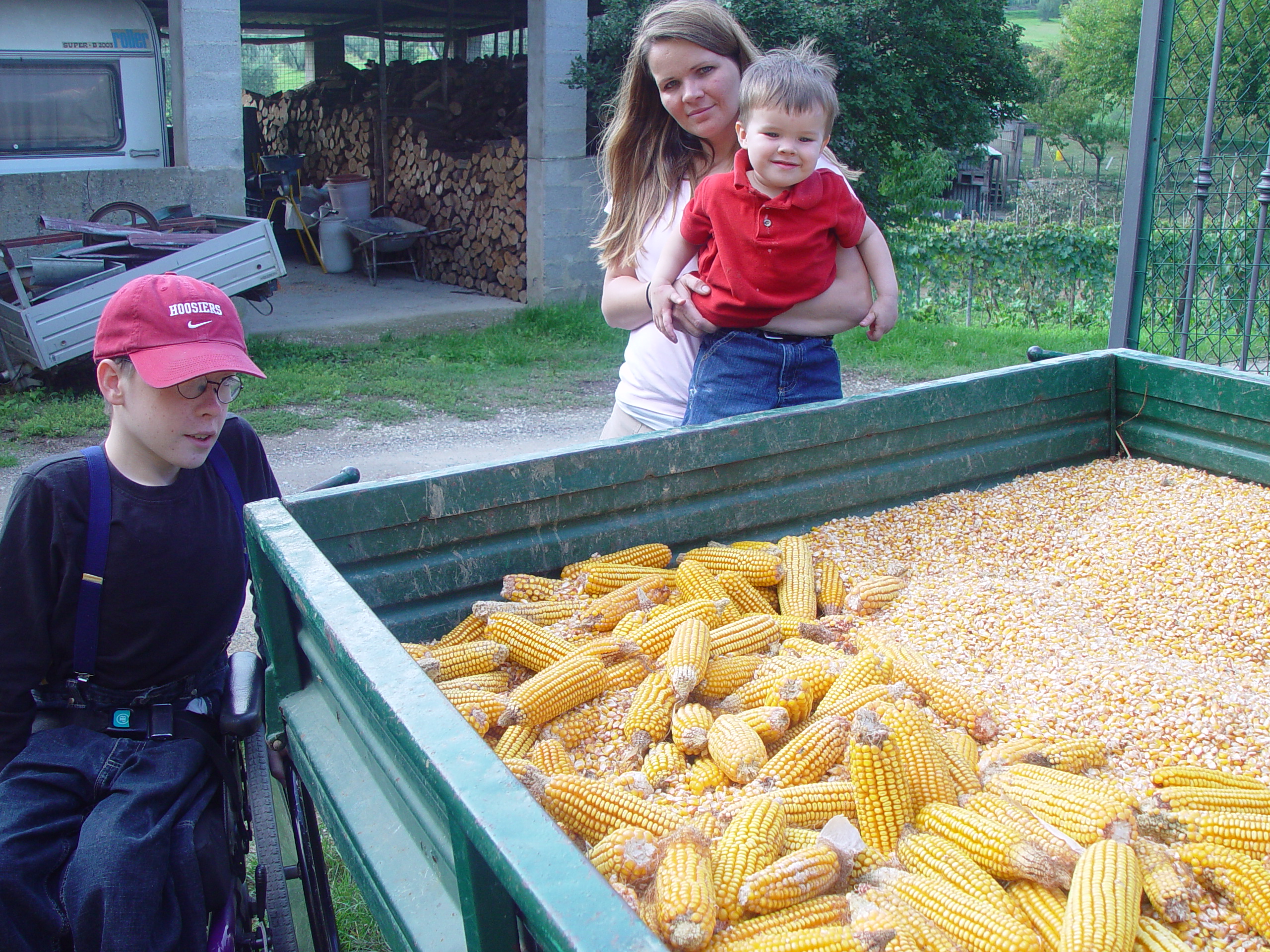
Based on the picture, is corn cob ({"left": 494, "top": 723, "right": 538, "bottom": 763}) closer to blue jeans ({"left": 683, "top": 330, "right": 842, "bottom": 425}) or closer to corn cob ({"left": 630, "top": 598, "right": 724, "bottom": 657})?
corn cob ({"left": 630, "top": 598, "right": 724, "bottom": 657})

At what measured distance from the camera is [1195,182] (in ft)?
19.4

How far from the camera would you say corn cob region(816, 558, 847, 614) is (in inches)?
107

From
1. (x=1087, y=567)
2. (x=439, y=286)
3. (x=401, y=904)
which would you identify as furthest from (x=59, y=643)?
(x=439, y=286)

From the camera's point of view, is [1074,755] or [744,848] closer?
[744,848]

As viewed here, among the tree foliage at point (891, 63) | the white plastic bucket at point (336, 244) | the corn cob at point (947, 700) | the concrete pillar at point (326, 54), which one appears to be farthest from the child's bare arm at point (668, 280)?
the concrete pillar at point (326, 54)

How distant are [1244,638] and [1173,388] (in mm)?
1227

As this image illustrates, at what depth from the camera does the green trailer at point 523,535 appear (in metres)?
1.27

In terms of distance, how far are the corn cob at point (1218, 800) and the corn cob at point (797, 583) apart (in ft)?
2.97

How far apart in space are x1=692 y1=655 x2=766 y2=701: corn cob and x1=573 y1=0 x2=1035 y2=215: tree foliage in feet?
32.4

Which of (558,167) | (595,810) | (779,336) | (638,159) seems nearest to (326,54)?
(558,167)

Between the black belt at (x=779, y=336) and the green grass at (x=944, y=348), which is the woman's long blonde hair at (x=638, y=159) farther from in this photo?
the green grass at (x=944, y=348)

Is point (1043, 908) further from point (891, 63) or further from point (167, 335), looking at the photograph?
point (891, 63)

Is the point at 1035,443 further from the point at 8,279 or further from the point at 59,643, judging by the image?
the point at 8,279

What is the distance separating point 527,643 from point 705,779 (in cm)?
58
